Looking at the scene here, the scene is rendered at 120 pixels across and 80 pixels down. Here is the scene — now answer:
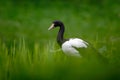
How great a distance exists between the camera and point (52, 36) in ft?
40.9

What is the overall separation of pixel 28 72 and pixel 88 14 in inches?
335

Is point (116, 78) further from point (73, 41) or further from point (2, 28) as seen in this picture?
point (2, 28)

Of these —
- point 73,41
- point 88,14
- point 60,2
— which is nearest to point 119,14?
point 88,14

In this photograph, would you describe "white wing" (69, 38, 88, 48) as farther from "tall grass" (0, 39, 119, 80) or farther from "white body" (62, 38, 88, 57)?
"tall grass" (0, 39, 119, 80)

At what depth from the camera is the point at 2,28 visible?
12.8 meters

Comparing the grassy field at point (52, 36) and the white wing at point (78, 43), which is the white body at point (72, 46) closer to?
the white wing at point (78, 43)

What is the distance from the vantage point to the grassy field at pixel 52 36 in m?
5.42

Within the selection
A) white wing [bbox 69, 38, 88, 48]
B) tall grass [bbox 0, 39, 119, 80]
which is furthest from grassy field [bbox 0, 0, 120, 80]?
white wing [bbox 69, 38, 88, 48]

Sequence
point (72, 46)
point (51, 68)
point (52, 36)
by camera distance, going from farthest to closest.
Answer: point (52, 36), point (72, 46), point (51, 68)

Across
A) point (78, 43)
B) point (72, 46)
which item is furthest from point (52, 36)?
point (78, 43)

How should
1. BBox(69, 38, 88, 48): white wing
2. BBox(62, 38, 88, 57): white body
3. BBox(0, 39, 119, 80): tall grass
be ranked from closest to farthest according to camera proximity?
BBox(0, 39, 119, 80): tall grass → BBox(69, 38, 88, 48): white wing → BBox(62, 38, 88, 57): white body

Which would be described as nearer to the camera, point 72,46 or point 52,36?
point 72,46

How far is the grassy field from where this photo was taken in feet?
17.8

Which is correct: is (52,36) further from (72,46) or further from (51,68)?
(51,68)
